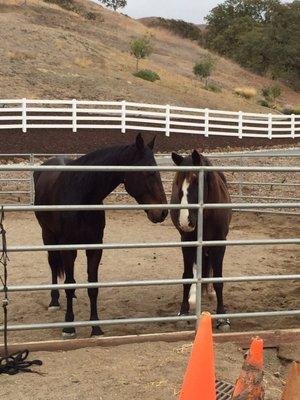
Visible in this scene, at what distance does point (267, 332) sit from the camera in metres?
4.55

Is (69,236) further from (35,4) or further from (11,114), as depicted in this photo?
(35,4)

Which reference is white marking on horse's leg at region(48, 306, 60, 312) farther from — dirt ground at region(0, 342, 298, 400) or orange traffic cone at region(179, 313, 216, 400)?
orange traffic cone at region(179, 313, 216, 400)

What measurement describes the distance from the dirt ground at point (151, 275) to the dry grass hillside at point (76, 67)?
16.6 metres

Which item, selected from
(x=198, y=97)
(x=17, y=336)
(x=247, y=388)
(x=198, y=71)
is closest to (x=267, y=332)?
(x=247, y=388)

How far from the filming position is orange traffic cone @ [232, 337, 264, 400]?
9.95 ft

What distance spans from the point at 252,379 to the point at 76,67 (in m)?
31.4

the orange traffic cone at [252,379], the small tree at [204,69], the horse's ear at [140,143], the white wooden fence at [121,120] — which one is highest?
the small tree at [204,69]

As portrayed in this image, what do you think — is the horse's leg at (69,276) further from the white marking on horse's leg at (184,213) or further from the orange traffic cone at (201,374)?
the orange traffic cone at (201,374)

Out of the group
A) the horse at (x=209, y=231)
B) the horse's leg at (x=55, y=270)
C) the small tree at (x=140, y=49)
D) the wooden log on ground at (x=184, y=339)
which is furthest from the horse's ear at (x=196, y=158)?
the small tree at (x=140, y=49)

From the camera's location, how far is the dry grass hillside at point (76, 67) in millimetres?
28047

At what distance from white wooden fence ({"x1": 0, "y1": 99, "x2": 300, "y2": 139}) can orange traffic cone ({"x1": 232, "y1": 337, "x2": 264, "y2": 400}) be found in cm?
1814

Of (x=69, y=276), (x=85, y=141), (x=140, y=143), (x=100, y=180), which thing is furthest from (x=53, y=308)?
(x=85, y=141)

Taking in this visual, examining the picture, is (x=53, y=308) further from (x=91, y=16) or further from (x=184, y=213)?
(x=91, y=16)

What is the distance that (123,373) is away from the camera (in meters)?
3.88
